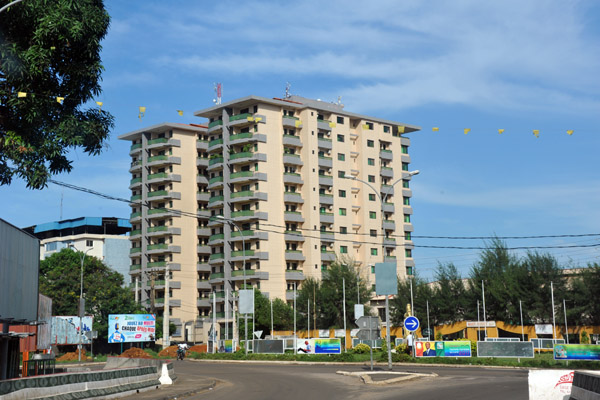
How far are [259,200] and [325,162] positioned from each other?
1239 centimetres

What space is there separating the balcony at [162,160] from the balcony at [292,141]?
58.8 ft

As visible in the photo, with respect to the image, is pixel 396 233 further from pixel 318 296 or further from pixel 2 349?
pixel 2 349

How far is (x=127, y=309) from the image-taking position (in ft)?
304

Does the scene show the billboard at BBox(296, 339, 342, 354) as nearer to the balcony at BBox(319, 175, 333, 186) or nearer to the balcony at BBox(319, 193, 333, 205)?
the balcony at BBox(319, 193, 333, 205)

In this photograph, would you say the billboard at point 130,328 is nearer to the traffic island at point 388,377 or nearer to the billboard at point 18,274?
the traffic island at point 388,377

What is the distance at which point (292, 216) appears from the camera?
101 metres

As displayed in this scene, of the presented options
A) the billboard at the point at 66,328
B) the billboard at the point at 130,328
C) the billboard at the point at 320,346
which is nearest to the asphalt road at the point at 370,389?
the billboard at the point at 320,346

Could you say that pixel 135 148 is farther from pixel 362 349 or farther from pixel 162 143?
pixel 362 349

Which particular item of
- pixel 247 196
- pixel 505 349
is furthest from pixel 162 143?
pixel 505 349

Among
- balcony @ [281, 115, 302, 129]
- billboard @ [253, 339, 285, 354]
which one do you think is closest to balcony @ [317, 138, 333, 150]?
balcony @ [281, 115, 302, 129]

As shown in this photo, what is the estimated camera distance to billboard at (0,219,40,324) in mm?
21781

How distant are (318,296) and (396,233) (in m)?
24.0

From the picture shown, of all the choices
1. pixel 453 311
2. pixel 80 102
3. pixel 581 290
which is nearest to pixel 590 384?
pixel 80 102

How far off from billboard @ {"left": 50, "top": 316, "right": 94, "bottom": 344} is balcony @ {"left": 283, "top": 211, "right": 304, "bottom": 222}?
105 ft
